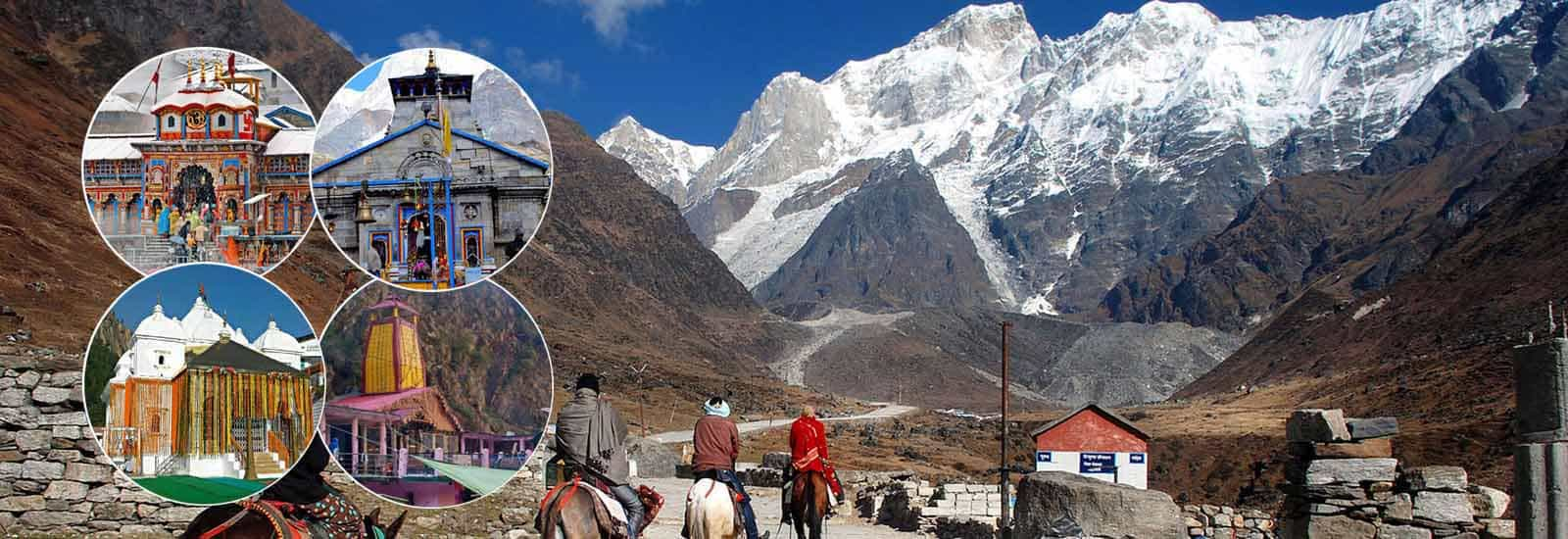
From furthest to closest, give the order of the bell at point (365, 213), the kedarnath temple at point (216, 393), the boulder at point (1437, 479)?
the boulder at point (1437, 479)
the bell at point (365, 213)
the kedarnath temple at point (216, 393)

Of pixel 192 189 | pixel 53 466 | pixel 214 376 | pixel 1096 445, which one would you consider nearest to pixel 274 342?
pixel 214 376

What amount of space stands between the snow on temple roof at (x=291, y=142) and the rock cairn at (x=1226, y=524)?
1797cm

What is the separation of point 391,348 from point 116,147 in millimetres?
2858

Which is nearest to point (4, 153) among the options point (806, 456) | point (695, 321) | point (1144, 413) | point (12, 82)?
point (12, 82)

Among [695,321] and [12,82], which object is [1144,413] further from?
[695,321]

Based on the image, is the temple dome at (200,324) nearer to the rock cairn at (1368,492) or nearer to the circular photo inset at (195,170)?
the circular photo inset at (195,170)

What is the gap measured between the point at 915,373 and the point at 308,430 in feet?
570

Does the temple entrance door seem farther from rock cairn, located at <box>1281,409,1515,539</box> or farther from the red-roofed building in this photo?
the red-roofed building

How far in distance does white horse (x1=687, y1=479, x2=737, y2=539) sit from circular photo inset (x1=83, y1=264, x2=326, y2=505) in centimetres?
377

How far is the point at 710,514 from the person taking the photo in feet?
41.0

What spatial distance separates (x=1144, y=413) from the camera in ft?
328

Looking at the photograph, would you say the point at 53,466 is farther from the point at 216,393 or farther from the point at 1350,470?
the point at 1350,470

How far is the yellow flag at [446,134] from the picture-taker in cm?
1085

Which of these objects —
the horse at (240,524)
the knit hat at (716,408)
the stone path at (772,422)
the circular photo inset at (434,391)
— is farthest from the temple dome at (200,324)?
the stone path at (772,422)
